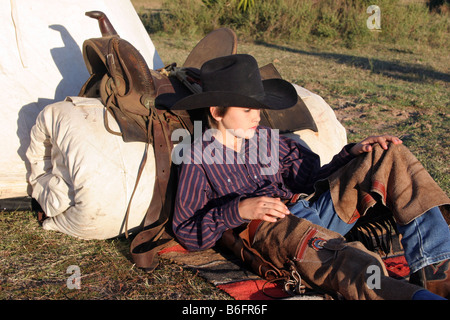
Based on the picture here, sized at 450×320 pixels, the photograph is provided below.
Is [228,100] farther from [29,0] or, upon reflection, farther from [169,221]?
[29,0]

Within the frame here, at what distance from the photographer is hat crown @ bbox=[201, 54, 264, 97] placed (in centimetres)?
281

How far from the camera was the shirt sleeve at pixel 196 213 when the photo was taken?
8.96ft

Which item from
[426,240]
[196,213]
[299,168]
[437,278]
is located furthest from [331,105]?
[437,278]

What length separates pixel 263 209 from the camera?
262cm

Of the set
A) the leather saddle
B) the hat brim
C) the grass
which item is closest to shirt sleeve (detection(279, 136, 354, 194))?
the hat brim

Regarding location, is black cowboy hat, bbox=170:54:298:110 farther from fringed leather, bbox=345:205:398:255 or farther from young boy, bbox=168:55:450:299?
fringed leather, bbox=345:205:398:255

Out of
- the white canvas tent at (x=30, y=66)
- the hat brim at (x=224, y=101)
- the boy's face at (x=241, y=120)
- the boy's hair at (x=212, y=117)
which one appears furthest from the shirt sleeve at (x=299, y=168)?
the white canvas tent at (x=30, y=66)

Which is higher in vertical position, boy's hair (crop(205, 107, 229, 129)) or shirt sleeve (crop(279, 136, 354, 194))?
boy's hair (crop(205, 107, 229, 129))

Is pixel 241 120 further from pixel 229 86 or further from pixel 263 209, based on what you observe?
pixel 263 209

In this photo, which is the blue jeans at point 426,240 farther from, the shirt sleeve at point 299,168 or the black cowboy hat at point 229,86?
the black cowboy hat at point 229,86

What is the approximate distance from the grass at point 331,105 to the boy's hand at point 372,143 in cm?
114

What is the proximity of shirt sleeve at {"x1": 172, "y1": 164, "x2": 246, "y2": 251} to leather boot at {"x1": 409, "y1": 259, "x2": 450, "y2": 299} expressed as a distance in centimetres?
101

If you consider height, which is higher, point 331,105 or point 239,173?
point 239,173

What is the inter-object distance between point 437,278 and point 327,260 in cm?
55
